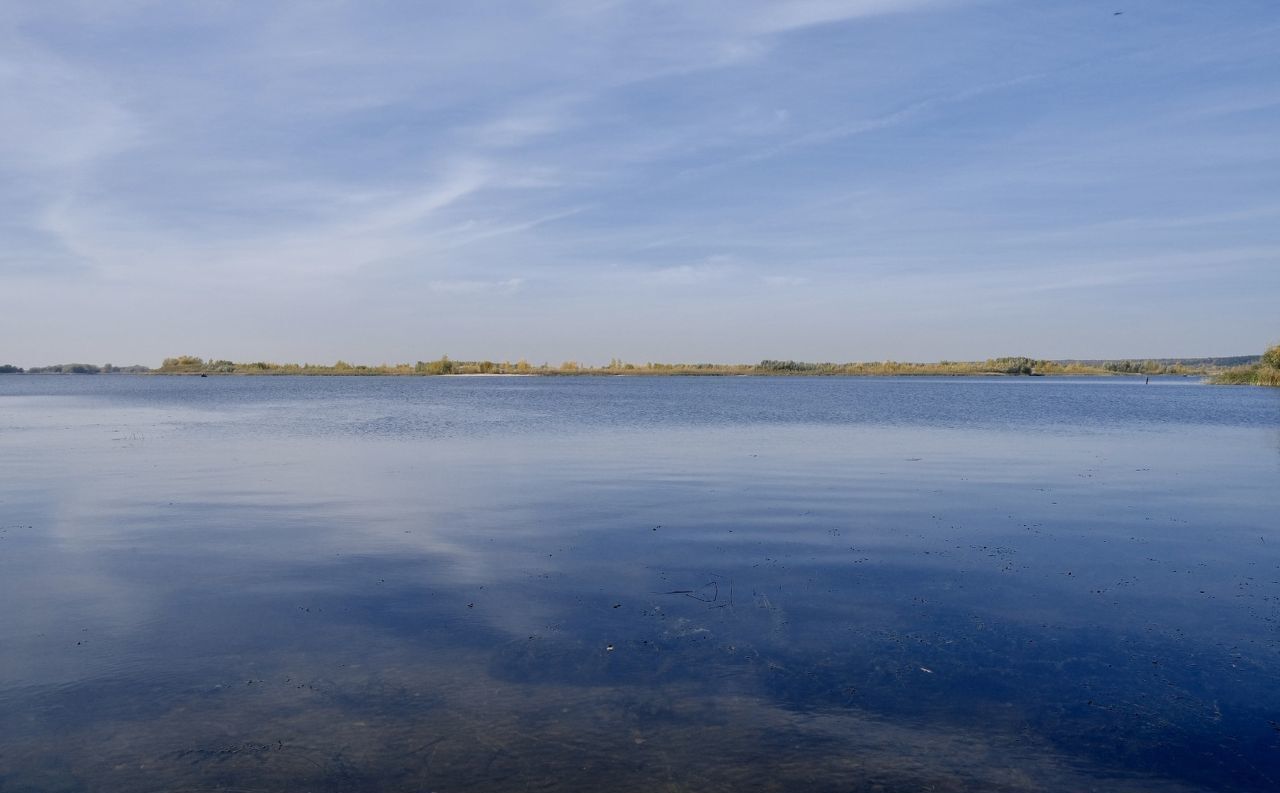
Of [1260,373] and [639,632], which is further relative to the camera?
[1260,373]

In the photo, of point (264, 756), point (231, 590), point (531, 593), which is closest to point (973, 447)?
point (531, 593)

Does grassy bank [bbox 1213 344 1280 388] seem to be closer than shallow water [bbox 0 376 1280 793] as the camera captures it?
No

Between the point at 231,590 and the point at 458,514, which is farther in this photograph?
the point at 458,514

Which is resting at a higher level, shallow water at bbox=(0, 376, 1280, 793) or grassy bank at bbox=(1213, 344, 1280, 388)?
grassy bank at bbox=(1213, 344, 1280, 388)

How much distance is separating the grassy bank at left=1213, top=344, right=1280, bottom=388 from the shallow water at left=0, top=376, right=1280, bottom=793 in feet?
198

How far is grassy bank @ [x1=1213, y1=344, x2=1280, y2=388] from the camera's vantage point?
67.4m

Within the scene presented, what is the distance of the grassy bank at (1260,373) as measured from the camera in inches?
2655

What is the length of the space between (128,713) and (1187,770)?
7.55m

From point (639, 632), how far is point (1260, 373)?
8026cm

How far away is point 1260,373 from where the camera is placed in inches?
2776

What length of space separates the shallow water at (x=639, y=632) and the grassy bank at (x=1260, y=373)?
60.3m

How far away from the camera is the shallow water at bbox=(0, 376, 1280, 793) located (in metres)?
5.89

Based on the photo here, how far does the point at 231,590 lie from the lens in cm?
986

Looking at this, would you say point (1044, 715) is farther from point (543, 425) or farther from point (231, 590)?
point (543, 425)
